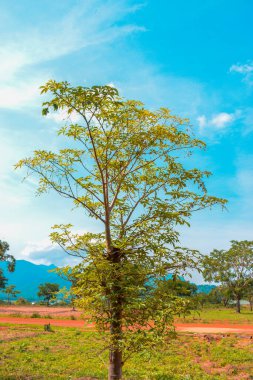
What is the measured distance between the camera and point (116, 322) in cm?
931

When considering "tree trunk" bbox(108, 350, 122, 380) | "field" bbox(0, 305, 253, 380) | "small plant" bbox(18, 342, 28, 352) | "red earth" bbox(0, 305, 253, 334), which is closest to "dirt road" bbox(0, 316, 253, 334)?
"red earth" bbox(0, 305, 253, 334)

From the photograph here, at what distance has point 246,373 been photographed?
1653 cm

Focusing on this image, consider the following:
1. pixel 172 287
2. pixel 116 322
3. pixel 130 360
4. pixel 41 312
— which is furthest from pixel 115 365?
pixel 41 312

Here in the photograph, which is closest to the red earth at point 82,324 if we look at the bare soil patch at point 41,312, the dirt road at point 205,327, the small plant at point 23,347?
the dirt road at point 205,327

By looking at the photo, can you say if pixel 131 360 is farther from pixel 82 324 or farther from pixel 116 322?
pixel 82 324

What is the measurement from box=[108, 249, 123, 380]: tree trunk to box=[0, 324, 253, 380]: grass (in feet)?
10.0

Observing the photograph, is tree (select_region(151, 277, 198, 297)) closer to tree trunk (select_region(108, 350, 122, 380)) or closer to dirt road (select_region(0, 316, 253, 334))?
tree trunk (select_region(108, 350, 122, 380))

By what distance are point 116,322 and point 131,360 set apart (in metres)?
10.1

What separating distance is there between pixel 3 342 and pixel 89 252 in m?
16.9

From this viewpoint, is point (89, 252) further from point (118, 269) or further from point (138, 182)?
point (138, 182)

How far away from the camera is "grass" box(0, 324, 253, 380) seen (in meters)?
15.7

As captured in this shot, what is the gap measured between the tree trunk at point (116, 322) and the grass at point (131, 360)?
3058mm

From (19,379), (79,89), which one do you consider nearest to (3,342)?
(19,379)

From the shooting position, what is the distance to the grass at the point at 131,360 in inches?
616
